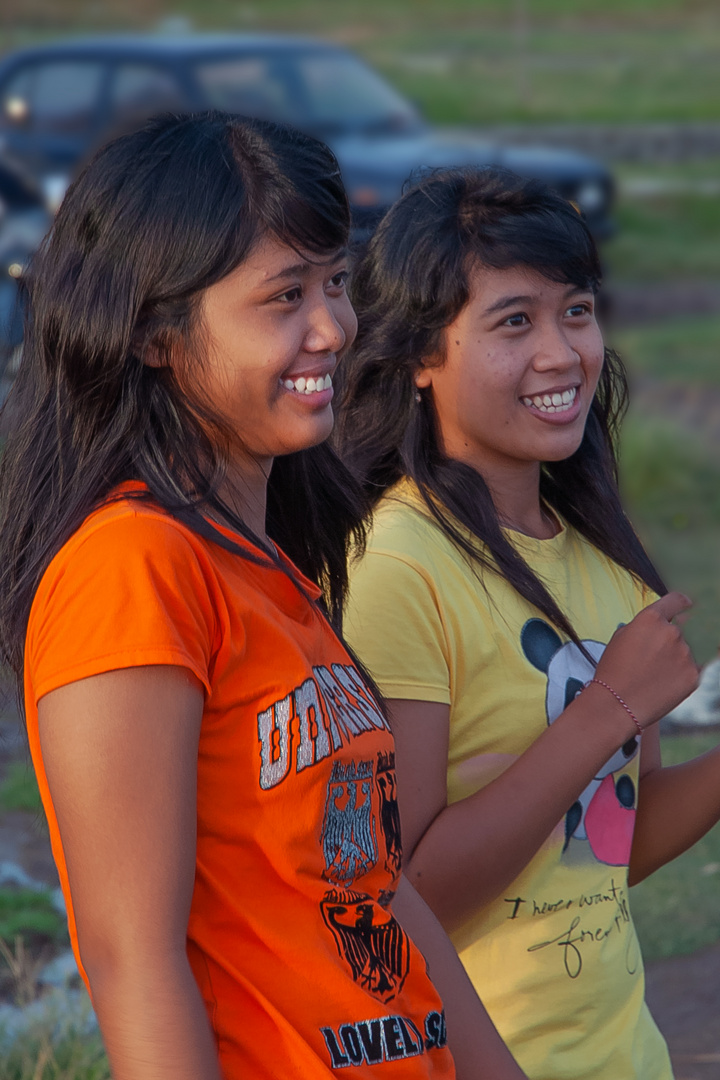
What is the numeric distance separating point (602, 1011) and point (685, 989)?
1563 mm

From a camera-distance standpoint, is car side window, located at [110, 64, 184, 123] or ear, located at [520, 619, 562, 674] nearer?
ear, located at [520, 619, 562, 674]

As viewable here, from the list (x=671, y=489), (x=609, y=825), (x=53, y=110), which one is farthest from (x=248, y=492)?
(x=53, y=110)

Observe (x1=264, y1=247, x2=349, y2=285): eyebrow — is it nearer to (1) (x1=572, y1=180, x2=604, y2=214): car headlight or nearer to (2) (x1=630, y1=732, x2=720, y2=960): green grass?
A: (2) (x1=630, y1=732, x2=720, y2=960): green grass

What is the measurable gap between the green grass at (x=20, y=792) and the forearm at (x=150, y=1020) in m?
2.77

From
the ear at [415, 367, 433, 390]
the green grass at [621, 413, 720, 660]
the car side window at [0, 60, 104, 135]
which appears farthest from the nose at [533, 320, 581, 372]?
the car side window at [0, 60, 104, 135]

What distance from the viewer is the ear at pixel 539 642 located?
183 centimetres

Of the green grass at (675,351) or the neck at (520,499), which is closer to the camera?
the neck at (520,499)

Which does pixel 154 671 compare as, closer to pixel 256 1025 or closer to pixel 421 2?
pixel 256 1025

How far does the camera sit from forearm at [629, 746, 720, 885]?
2043mm

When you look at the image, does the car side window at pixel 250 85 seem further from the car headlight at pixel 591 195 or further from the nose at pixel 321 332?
the nose at pixel 321 332

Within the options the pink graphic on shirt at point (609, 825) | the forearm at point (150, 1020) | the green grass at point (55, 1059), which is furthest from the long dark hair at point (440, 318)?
the green grass at point (55, 1059)

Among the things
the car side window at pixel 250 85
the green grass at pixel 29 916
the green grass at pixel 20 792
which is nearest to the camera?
the green grass at pixel 29 916

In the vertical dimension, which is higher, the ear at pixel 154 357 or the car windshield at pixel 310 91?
the car windshield at pixel 310 91

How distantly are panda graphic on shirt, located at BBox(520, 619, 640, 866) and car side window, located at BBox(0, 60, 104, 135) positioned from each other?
31.0 feet
